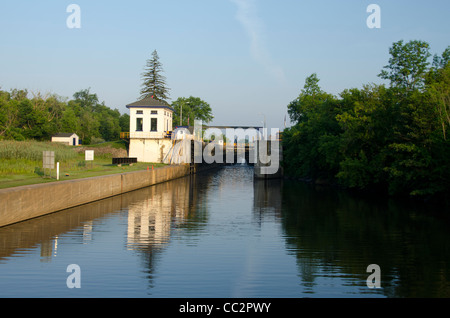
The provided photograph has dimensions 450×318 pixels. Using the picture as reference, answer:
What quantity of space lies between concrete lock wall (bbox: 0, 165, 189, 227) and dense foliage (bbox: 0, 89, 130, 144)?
165 feet

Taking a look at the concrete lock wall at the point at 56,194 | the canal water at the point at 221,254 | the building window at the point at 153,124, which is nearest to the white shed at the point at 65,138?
the building window at the point at 153,124

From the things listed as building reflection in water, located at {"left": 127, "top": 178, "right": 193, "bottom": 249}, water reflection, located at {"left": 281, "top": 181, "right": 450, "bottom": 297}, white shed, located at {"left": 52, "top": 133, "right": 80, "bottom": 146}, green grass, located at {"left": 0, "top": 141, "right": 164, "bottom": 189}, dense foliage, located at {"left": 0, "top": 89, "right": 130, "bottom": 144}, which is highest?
dense foliage, located at {"left": 0, "top": 89, "right": 130, "bottom": 144}

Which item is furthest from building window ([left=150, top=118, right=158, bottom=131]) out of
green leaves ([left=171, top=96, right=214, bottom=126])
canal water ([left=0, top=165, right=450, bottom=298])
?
green leaves ([left=171, top=96, right=214, bottom=126])

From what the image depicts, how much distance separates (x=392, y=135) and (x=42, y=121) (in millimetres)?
71724

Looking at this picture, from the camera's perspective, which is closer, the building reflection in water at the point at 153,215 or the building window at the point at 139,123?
the building reflection in water at the point at 153,215

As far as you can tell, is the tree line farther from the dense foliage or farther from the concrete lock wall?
the concrete lock wall

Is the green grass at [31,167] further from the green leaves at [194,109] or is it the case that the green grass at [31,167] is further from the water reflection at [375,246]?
the green leaves at [194,109]

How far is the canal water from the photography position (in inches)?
422

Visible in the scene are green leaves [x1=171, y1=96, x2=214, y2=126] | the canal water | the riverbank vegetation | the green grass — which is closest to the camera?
the canal water

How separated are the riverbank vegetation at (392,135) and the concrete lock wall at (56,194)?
68.8 feet

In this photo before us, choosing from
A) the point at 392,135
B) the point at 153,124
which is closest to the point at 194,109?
the point at 153,124

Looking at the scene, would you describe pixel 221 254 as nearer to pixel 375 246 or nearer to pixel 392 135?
pixel 375 246

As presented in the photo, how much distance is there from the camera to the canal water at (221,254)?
35.2ft
